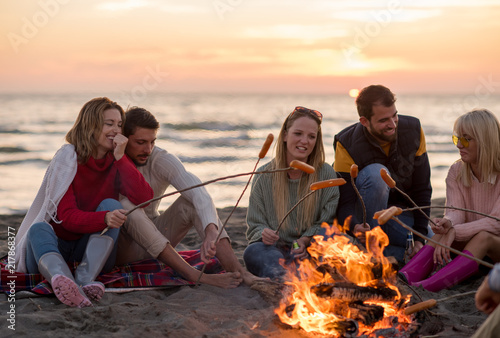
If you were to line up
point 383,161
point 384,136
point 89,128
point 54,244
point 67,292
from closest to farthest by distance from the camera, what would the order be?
point 67,292, point 54,244, point 89,128, point 384,136, point 383,161

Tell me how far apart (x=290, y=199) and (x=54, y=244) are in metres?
1.88

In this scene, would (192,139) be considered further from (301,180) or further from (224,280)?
(224,280)

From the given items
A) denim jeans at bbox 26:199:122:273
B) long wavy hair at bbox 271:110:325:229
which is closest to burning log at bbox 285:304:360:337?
long wavy hair at bbox 271:110:325:229

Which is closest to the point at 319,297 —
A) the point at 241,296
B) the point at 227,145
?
the point at 241,296

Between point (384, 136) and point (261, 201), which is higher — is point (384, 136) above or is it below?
above

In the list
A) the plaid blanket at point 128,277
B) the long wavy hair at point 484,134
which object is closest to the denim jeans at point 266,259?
the plaid blanket at point 128,277

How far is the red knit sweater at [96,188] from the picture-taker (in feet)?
13.9

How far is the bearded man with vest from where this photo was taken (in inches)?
188

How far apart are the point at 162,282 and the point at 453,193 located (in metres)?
2.49

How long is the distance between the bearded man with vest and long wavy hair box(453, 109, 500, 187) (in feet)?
1.78

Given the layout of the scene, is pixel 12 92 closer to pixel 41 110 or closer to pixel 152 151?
pixel 41 110

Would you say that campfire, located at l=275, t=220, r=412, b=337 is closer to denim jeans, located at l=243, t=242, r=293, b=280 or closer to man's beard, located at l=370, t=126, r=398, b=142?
denim jeans, located at l=243, t=242, r=293, b=280

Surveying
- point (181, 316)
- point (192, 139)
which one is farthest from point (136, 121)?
point (192, 139)

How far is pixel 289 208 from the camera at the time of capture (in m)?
4.66
